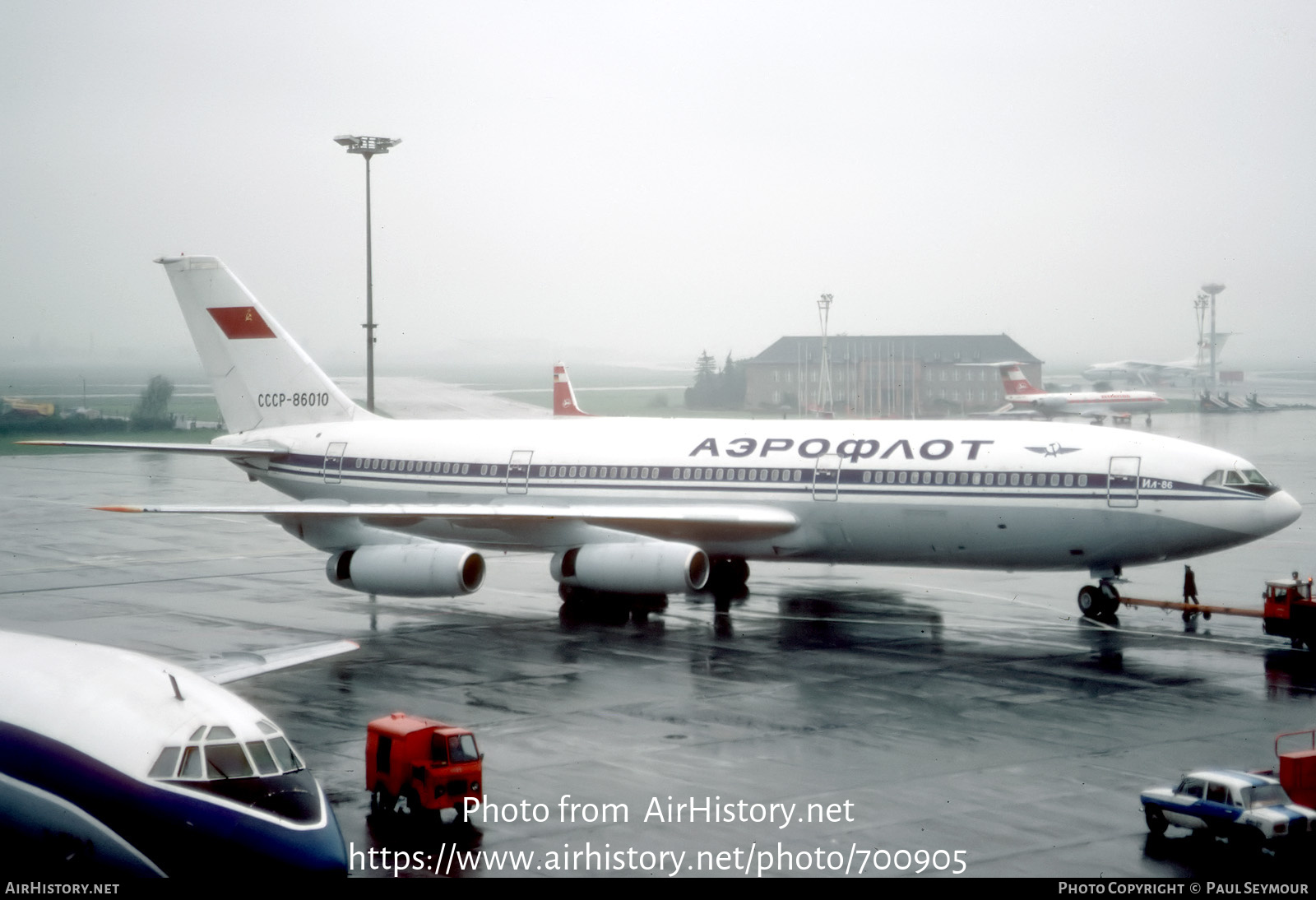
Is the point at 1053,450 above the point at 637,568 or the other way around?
above

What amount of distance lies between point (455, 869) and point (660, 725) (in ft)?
20.3

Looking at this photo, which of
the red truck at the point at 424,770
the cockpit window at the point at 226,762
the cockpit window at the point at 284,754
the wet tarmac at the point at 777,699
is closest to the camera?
the cockpit window at the point at 226,762

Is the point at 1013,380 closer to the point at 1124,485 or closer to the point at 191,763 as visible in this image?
the point at 1124,485

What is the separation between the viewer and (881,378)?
80.9 m

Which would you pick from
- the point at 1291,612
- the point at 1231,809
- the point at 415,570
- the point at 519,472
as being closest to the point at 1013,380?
the point at 519,472

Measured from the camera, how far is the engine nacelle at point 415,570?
2723cm

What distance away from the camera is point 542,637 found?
26688mm

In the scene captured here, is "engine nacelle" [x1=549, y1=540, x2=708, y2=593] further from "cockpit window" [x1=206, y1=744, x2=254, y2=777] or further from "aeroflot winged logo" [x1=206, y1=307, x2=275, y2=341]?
"cockpit window" [x1=206, y1=744, x2=254, y2=777]

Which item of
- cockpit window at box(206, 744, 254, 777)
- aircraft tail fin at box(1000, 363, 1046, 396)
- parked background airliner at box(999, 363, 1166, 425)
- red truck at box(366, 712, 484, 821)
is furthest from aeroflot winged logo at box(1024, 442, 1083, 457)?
aircraft tail fin at box(1000, 363, 1046, 396)

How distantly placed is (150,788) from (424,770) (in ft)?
13.5

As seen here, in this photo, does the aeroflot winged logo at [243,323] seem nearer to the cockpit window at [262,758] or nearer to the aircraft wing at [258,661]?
the aircraft wing at [258,661]

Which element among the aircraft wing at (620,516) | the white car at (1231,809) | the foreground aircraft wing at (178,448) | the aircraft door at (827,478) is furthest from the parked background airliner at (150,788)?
the foreground aircraft wing at (178,448)

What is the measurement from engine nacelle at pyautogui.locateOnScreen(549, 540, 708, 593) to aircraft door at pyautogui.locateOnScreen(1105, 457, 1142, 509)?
7962 millimetres

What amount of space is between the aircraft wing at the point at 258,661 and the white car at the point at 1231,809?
31.0 ft
